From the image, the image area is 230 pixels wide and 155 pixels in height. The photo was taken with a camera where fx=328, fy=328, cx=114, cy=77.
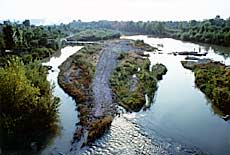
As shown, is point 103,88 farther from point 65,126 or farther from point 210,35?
point 210,35

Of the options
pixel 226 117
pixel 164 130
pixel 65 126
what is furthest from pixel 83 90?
pixel 226 117

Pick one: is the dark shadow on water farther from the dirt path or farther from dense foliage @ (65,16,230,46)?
dense foliage @ (65,16,230,46)

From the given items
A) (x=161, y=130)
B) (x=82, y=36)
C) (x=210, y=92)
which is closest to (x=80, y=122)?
(x=161, y=130)

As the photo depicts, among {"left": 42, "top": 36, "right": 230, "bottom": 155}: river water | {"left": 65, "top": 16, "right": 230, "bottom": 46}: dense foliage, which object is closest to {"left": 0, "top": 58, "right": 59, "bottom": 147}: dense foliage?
{"left": 42, "top": 36, "right": 230, "bottom": 155}: river water

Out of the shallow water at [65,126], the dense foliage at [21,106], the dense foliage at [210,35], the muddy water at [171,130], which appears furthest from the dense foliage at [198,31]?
the dense foliage at [21,106]

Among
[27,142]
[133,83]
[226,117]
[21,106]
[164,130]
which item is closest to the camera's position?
[21,106]
